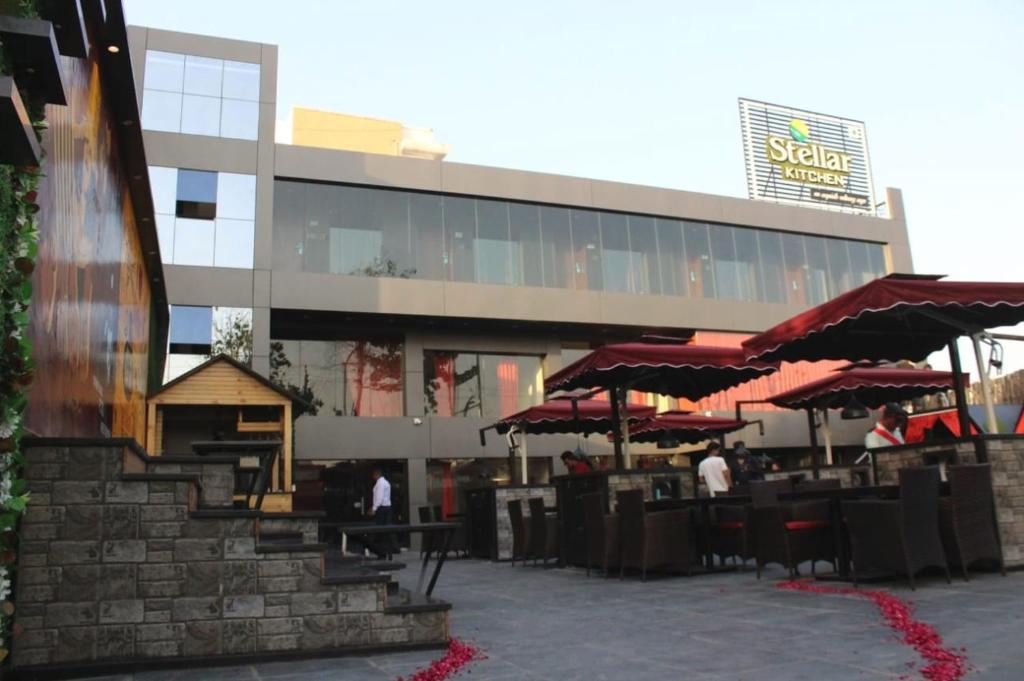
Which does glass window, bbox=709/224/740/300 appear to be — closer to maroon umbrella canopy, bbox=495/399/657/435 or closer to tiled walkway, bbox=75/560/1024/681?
maroon umbrella canopy, bbox=495/399/657/435

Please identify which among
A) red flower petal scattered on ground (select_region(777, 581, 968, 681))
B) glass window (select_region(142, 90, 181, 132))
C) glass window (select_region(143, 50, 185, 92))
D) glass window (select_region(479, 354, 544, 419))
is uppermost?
glass window (select_region(143, 50, 185, 92))

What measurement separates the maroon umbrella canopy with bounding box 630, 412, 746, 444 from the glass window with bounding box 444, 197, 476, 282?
23.7 feet

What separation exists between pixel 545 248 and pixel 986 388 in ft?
55.2

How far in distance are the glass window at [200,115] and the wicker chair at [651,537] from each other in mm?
16724

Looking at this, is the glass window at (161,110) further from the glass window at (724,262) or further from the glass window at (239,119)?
the glass window at (724,262)

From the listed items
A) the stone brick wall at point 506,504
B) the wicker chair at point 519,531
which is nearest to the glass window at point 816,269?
the stone brick wall at point 506,504

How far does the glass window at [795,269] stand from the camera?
27.7m

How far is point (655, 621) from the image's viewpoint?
6242 mm

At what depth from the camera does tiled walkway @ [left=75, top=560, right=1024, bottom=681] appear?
173 inches

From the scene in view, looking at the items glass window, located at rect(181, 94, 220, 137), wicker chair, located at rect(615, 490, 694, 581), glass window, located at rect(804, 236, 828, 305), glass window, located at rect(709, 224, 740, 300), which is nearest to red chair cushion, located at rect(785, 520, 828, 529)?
wicker chair, located at rect(615, 490, 694, 581)

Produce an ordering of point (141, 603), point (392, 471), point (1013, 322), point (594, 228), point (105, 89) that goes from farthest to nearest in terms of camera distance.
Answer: point (594, 228)
point (392, 471)
point (1013, 322)
point (105, 89)
point (141, 603)

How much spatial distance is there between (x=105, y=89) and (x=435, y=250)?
1571cm

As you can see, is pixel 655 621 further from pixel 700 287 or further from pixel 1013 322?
pixel 700 287

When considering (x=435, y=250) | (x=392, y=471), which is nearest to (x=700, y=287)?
(x=435, y=250)
